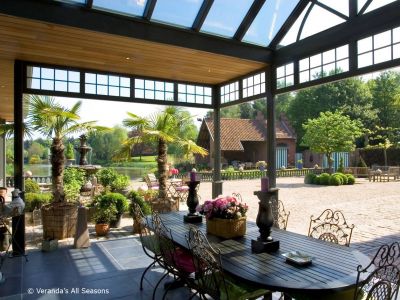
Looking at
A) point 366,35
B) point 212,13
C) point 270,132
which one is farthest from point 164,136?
point 366,35

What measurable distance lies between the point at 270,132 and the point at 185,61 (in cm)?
212

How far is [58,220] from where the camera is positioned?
19.4 feet

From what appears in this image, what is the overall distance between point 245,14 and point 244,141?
63.4ft

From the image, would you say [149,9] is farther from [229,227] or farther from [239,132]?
[239,132]

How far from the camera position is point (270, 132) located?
6383mm

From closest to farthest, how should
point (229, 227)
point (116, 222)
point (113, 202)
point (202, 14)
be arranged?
point (229, 227), point (202, 14), point (113, 202), point (116, 222)

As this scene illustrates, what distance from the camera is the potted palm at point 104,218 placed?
6270mm

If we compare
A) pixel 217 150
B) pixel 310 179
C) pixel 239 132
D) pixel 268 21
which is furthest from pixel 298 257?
pixel 239 132

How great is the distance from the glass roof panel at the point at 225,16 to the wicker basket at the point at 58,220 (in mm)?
3983

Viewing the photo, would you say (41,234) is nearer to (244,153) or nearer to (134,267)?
(134,267)

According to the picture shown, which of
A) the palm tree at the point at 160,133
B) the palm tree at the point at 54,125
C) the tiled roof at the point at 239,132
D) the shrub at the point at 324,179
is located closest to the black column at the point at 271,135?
the palm tree at the point at 160,133

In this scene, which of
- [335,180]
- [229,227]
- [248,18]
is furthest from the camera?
[335,180]

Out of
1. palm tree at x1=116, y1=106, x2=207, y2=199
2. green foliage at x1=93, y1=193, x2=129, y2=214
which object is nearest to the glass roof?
palm tree at x1=116, y1=106, x2=207, y2=199

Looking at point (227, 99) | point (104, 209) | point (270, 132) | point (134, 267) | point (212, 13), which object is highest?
point (212, 13)
